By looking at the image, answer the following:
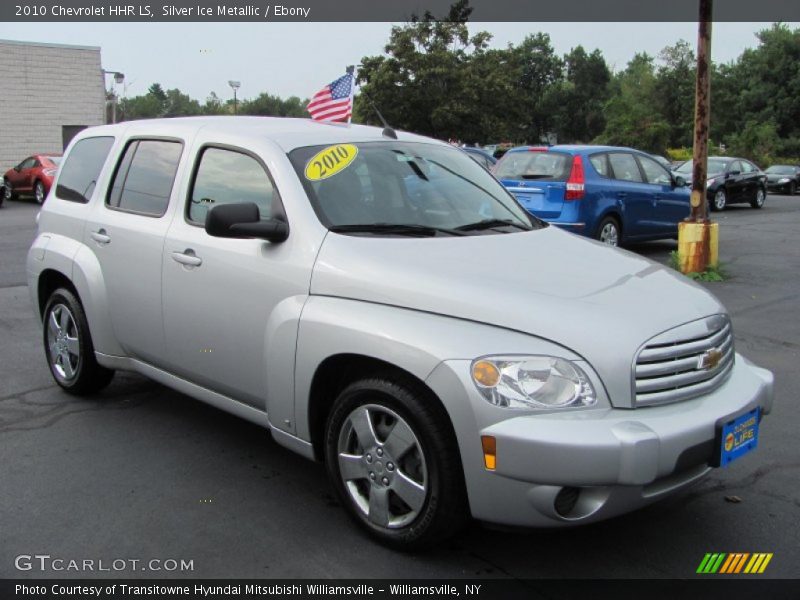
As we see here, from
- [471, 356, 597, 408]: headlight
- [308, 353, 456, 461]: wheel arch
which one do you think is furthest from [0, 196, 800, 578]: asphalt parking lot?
[471, 356, 597, 408]: headlight

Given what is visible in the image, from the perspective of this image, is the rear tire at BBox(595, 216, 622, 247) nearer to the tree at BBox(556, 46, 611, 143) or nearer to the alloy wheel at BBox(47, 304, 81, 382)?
the alloy wheel at BBox(47, 304, 81, 382)

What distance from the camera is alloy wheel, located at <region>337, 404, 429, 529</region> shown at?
124 inches

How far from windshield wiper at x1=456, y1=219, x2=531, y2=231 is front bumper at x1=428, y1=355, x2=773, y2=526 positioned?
123cm

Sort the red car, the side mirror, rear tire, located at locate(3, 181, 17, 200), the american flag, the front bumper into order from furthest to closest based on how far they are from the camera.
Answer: rear tire, located at locate(3, 181, 17, 200) < the red car < the american flag < the side mirror < the front bumper

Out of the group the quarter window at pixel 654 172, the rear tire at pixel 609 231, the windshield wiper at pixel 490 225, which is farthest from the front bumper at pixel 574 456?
the quarter window at pixel 654 172

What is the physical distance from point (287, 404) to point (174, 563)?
0.80 meters

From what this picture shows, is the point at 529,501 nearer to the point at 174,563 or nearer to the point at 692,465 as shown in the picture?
the point at 692,465

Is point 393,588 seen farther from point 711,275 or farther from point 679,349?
point 711,275

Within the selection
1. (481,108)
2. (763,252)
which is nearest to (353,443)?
(763,252)

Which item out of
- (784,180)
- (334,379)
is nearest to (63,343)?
(334,379)

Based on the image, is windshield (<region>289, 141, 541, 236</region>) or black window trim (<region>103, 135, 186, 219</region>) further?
black window trim (<region>103, 135, 186, 219</region>)

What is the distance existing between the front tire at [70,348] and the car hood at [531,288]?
223cm

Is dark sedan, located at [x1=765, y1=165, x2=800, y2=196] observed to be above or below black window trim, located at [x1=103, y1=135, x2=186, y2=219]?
below

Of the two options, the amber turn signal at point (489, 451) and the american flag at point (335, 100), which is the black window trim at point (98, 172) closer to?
the amber turn signal at point (489, 451)
